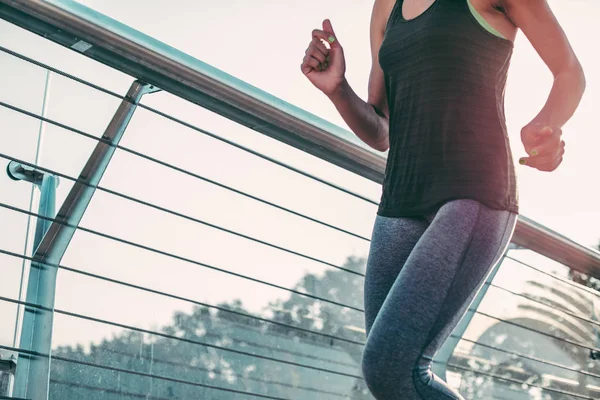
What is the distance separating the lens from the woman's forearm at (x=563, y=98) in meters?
1.58

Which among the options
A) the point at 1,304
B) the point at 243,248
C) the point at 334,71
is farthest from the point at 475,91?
the point at 1,304

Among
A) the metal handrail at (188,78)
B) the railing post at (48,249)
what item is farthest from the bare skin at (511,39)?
the railing post at (48,249)

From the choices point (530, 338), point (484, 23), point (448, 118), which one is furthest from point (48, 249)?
point (530, 338)

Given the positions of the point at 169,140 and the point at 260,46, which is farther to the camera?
the point at 260,46

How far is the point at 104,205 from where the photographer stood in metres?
2.02

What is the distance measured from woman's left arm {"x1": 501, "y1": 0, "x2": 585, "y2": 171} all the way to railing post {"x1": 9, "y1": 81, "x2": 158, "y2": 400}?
84cm

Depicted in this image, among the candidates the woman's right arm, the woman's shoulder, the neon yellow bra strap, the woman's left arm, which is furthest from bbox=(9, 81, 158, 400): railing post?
the woman's left arm

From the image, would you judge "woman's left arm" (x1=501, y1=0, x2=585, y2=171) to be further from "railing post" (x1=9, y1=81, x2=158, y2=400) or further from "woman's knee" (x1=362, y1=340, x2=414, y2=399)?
"railing post" (x1=9, y1=81, x2=158, y2=400)

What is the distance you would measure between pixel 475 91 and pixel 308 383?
99 centimetres

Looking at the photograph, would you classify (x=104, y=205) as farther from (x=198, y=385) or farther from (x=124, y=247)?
(x=198, y=385)

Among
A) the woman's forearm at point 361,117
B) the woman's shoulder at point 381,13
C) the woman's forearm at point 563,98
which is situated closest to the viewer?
the woman's forearm at point 563,98

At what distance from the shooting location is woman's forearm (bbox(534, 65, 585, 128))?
158 centimetres

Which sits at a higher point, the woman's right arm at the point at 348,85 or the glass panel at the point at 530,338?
the woman's right arm at the point at 348,85

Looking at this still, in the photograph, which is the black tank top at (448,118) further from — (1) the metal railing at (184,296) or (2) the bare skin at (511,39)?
(1) the metal railing at (184,296)
